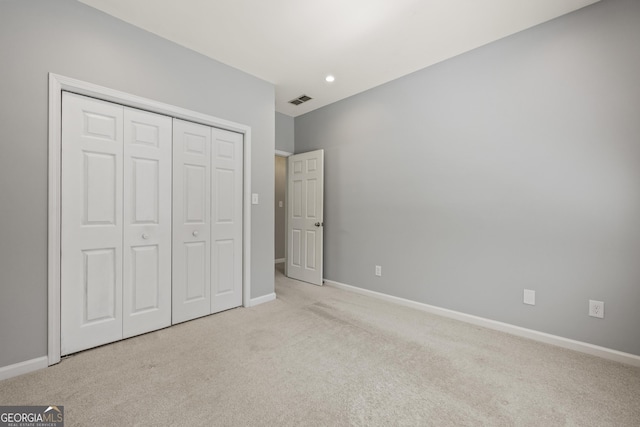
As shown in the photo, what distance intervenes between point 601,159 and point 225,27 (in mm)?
3271

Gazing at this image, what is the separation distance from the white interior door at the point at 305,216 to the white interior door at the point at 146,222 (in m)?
2.02

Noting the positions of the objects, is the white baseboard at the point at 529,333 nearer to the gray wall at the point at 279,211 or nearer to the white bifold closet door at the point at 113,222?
the white bifold closet door at the point at 113,222

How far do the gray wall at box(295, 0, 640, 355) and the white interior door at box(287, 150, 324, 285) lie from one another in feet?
2.50

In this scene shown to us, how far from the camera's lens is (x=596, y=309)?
82.3 inches

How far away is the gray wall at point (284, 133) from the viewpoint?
433 centimetres

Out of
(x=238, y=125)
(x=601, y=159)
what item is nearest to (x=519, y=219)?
(x=601, y=159)

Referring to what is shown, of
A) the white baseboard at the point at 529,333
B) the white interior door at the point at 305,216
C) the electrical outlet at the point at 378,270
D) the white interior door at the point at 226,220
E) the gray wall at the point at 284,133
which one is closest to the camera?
the white baseboard at the point at 529,333

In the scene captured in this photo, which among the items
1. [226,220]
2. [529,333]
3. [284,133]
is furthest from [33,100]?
[529,333]

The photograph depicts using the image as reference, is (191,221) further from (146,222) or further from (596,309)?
(596,309)

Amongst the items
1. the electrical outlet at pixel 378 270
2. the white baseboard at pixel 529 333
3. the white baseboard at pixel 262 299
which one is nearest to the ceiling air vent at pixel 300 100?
the electrical outlet at pixel 378 270

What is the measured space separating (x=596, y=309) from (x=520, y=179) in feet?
3.83

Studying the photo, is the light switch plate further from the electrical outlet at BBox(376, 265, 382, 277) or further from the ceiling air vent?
the ceiling air vent

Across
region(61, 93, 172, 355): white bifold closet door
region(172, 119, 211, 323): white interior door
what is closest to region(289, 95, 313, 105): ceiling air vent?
region(172, 119, 211, 323): white interior door

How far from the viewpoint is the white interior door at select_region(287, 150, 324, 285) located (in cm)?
399
